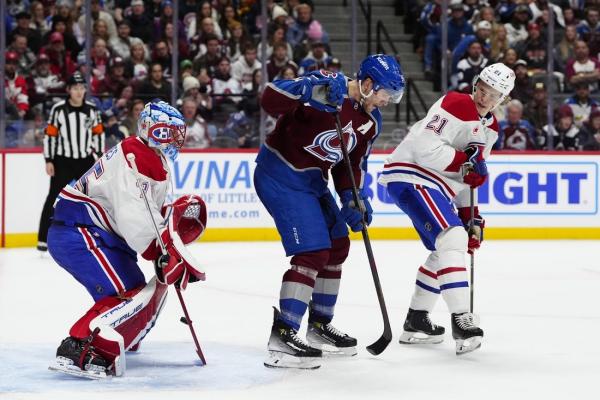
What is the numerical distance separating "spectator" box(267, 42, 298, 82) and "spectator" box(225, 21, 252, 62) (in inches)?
11.2

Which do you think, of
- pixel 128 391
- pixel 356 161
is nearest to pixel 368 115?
pixel 356 161

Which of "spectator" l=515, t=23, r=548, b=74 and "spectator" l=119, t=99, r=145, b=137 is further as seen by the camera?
"spectator" l=515, t=23, r=548, b=74

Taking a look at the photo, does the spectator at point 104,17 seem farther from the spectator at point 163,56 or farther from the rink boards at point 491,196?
the rink boards at point 491,196

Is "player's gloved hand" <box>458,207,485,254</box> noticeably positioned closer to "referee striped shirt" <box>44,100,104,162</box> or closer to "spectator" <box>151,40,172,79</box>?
"referee striped shirt" <box>44,100,104,162</box>

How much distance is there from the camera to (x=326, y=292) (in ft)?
16.1

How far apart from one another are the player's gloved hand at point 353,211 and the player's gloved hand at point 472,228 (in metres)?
0.60

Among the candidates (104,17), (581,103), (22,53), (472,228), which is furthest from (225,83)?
(472,228)

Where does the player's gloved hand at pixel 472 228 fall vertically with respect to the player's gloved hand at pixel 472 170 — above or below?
below

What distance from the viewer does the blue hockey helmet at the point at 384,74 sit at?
4527 mm

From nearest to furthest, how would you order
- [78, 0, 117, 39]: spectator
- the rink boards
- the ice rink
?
the ice rink < the rink boards < [78, 0, 117, 39]: spectator

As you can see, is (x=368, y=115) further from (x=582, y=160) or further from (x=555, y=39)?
(x=555, y=39)

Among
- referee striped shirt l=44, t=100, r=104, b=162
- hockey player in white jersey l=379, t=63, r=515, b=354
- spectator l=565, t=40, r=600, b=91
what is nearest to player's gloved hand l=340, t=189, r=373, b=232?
hockey player in white jersey l=379, t=63, r=515, b=354

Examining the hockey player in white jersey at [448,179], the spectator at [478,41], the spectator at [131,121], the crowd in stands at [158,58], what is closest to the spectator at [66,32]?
the crowd in stands at [158,58]

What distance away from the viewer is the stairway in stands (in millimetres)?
11195
